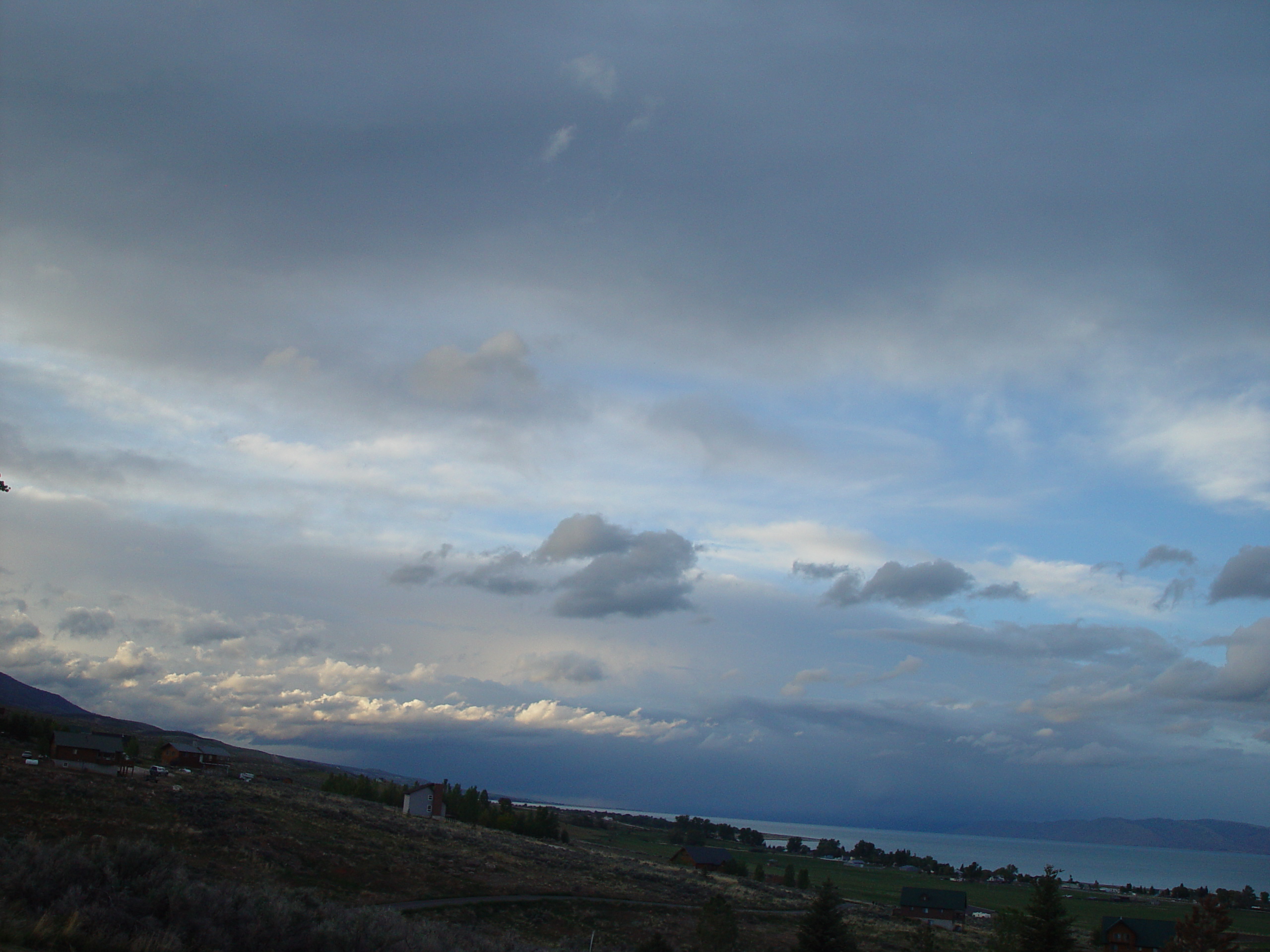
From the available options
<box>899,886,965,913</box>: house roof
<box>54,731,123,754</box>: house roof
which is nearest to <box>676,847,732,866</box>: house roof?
<box>899,886,965,913</box>: house roof

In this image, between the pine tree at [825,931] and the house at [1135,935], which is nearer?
the pine tree at [825,931]

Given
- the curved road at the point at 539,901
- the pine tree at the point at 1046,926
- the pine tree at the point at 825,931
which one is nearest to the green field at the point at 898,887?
the curved road at the point at 539,901

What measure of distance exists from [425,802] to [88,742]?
37345 millimetres

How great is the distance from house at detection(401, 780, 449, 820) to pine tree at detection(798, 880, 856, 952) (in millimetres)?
71486

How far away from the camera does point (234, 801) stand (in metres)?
57.2

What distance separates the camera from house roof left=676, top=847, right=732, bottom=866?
107881 mm

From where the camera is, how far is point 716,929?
36719 mm

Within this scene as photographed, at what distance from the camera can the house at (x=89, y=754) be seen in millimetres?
70750

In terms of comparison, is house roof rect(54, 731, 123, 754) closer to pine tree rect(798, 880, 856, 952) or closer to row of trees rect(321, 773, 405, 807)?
row of trees rect(321, 773, 405, 807)

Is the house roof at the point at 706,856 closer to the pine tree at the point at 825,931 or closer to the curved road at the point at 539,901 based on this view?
the curved road at the point at 539,901

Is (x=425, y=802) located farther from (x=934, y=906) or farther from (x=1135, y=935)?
(x=1135, y=935)

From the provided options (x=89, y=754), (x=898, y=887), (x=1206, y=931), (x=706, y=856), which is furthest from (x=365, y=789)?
(x=1206, y=931)

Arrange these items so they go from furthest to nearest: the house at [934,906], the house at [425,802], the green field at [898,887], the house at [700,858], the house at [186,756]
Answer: the house at [700,858], the green field at [898,887], the house at [186,756], the house at [425,802], the house at [934,906]

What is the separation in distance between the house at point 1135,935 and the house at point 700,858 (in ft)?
163
